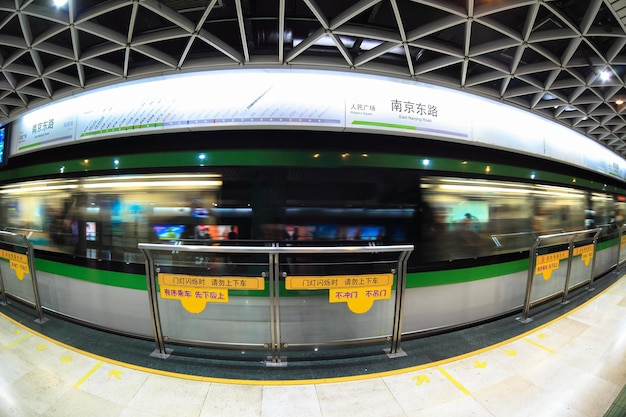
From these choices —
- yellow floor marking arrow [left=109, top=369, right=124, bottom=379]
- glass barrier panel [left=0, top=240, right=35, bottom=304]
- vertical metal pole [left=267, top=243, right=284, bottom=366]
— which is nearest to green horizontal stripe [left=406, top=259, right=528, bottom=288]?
vertical metal pole [left=267, top=243, right=284, bottom=366]

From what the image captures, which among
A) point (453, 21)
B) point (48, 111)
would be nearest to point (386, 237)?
point (453, 21)

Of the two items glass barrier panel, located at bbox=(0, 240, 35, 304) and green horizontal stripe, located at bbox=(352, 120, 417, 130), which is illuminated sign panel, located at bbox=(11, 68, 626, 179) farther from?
glass barrier panel, located at bbox=(0, 240, 35, 304)

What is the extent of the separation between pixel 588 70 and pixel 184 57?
6.60 meters

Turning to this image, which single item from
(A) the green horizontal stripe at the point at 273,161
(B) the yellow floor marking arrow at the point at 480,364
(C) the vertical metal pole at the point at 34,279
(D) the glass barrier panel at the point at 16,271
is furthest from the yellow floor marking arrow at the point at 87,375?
(B) the yellow floor marking arrow at the point at 480,364

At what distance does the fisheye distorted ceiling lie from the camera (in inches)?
103

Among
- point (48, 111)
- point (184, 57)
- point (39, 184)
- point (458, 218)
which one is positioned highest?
point (184, 57)

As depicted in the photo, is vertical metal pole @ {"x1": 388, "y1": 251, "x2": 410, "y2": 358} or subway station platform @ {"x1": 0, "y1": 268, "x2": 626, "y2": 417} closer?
subway station platform @ {"x1": 0, "y1": 268, "x2": 626, "y2": 417}

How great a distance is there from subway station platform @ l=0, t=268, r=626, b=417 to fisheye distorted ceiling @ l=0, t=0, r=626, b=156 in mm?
3893

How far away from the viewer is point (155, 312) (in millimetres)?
2623

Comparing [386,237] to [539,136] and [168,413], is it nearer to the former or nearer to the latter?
[168,413]

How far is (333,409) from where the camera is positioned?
75.9 inches

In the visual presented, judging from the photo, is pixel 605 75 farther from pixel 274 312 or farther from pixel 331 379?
pixel 274 312

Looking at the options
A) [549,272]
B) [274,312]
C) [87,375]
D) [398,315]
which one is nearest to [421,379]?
[398,315]

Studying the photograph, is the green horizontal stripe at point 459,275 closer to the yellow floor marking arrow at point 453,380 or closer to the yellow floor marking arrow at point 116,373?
the yellow floor marking arrow at point 453,380
